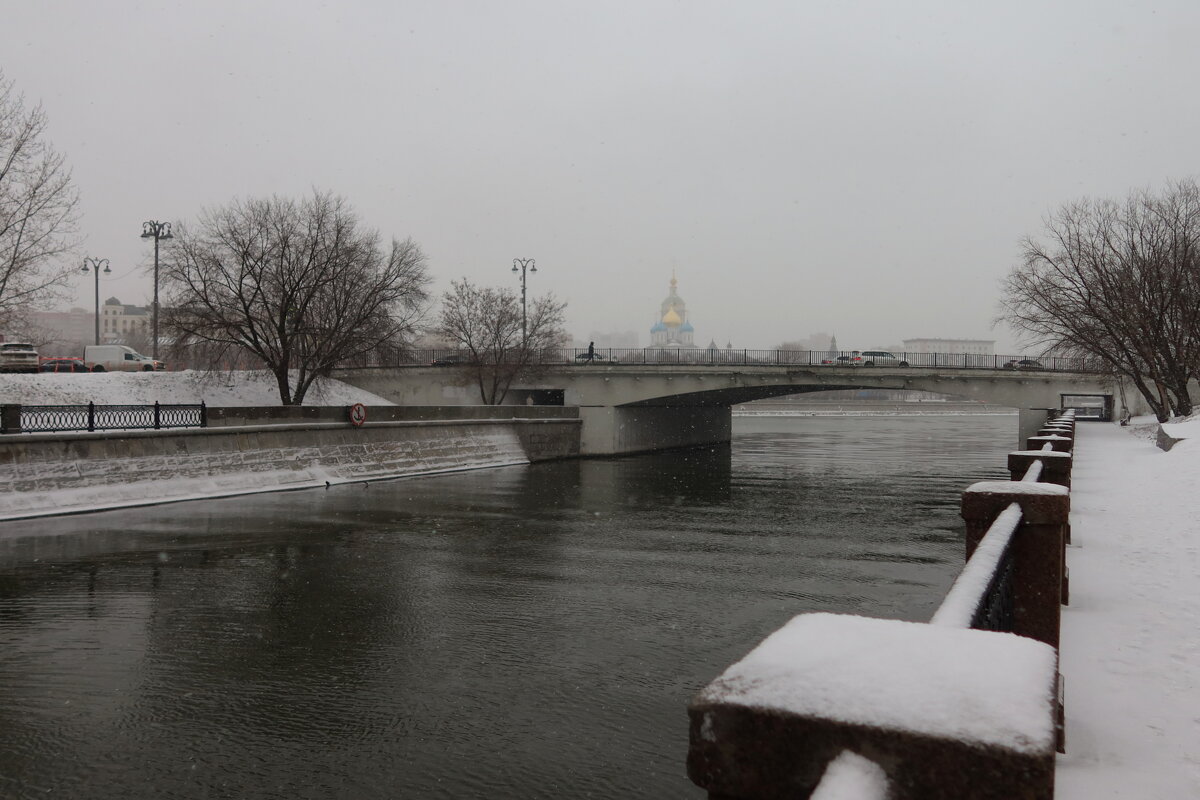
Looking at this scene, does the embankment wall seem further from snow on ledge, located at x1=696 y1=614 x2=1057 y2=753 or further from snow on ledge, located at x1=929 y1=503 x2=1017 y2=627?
snow on ledge, located at x1=696 y1=614 x2=1057 y2=753

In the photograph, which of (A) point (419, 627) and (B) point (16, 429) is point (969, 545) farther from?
(B) point (16, 429)

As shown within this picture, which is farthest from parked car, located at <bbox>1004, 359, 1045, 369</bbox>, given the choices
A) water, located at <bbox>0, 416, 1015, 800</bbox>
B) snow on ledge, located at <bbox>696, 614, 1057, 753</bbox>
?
snow on ledge, located at <bbox>696, 614, 1057, 753</bbox>

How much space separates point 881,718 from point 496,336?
5475cm

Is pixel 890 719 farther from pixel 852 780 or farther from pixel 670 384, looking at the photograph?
pixel 670 384

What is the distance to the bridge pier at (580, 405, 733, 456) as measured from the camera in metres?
50.0

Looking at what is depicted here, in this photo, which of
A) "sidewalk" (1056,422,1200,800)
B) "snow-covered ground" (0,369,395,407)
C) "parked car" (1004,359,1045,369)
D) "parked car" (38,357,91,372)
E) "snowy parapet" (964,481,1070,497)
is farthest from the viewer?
"parked car" (38,357,91,372)

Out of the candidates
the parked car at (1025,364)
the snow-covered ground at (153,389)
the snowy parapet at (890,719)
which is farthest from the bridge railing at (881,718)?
the parked car at (1025,364)

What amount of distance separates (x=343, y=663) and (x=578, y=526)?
12.1 m

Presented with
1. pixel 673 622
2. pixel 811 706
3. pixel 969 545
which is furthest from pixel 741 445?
pixel 811 706

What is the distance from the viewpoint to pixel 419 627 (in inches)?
480

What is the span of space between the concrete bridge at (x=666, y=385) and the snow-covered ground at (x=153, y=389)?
192 inches

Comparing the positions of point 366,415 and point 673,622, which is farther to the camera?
point 366,415

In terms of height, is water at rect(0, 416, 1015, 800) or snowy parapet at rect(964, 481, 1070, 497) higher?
snowy parapet at rect(964, 481, 1070, 497)

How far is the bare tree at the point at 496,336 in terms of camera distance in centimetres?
5312
